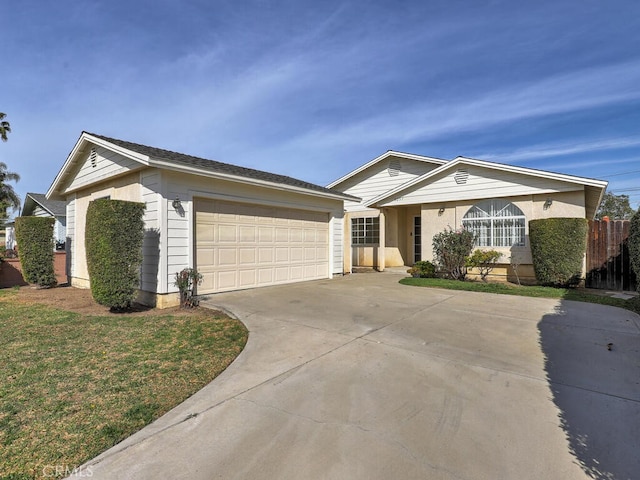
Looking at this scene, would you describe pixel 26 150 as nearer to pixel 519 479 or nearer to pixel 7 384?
pixel 7 384

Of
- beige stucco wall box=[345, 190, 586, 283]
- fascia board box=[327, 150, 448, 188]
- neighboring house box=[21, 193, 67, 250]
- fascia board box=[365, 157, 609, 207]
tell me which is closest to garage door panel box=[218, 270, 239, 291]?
beige stucco wall box=[345, 190, 586, 283]

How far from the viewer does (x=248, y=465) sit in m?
2.31

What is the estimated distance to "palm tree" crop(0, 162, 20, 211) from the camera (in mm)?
28398

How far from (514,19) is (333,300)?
28.0 ft

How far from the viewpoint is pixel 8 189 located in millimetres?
29609

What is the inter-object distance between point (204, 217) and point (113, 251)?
89.8 inches

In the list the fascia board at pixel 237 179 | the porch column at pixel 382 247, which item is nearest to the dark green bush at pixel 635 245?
the fascia board at pixel 237 179

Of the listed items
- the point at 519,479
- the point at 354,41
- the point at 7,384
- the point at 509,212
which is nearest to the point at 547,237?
the point at 509,212

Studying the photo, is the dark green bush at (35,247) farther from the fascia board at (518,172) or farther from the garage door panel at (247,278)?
the fascia board at (518,172)

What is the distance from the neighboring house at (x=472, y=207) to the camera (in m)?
10.4

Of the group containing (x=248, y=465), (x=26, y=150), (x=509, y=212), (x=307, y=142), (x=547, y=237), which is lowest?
(x=248, y=465)

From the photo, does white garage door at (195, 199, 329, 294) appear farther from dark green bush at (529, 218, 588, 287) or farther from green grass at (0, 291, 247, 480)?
dark green bush at (529, 218, 588, 287)

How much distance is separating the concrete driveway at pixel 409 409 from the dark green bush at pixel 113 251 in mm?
2995

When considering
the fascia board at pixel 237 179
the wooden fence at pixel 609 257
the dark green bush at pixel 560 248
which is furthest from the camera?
the wooden fence at pixel 609 257
